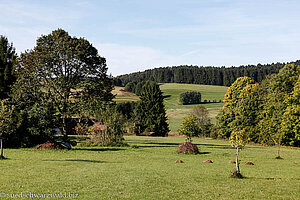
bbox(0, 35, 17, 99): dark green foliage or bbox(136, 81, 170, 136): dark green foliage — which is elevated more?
bbox(0, 35, 17, 99): dark green foliage

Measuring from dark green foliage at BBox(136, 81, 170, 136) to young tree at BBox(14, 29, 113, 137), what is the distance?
42953mm

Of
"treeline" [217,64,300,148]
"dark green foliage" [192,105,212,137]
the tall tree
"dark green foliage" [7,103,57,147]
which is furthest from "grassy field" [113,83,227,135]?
"dark green foliage" [7,103,57,147]

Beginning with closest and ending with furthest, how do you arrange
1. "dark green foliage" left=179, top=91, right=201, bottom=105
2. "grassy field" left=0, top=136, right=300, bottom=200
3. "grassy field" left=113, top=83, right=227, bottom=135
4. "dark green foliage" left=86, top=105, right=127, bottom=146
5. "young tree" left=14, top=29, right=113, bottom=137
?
"grassy field" left=0, top=136, right=300, bottom=200 → "young tree" left=14, top=29, right=113, bottom=137 → "dark green foliage" left=86, top=105, right=127, bottom=146 → "grassy field" left=113, top=83, right=227, bottom=135 → "dark green foliage" left=179, top=91, right=201, bottom=105

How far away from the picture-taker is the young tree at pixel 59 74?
104ft

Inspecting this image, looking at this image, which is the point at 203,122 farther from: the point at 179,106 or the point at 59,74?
the point at 179,106

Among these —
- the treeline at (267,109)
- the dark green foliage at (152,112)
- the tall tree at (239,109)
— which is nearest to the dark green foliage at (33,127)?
the treeline at (267,109)

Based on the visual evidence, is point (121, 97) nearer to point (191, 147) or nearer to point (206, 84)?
point (206, 84)

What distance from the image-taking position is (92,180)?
44.8 feet

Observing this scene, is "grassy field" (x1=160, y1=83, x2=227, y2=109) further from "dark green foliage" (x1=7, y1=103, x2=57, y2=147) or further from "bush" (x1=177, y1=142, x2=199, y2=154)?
"dark green foliage" (x1=7, y1=103, x2=57, y2=147)

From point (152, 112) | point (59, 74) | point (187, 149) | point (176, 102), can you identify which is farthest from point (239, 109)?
point (176, 102)

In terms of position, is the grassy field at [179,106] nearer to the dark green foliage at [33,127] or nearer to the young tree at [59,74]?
the young tree at [59,74]

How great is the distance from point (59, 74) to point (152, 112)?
46.5 m

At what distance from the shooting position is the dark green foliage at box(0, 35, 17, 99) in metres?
39.8

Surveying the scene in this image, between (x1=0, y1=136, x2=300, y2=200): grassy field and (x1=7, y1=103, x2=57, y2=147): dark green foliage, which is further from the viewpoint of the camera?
(x1=7, y1=103, x2=57, y2=147): dark green foliage
